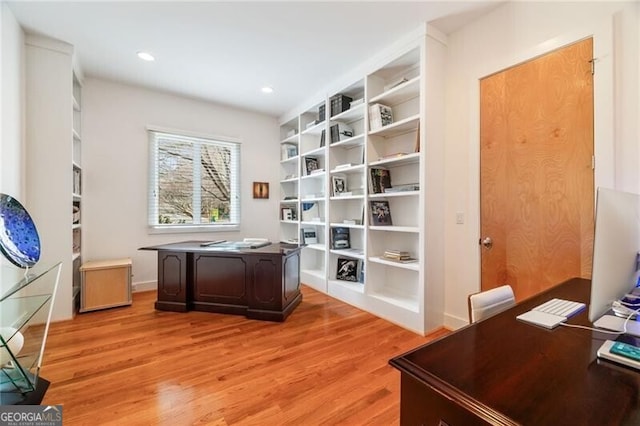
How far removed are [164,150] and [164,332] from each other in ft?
8.36

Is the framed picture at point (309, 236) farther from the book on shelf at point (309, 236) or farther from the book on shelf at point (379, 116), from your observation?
the book on shelf at point (379, 116)

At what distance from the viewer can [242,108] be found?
15.0 feet

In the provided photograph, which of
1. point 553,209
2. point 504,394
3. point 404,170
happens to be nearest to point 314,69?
point 404,170

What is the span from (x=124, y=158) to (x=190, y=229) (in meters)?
1.25

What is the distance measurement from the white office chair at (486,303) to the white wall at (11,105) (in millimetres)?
3444

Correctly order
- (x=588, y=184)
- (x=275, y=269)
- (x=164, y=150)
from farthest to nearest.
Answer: (x=164, y=150) < (x=275, y=269) < (x=588, y=184)

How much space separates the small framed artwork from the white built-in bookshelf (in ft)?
1.51

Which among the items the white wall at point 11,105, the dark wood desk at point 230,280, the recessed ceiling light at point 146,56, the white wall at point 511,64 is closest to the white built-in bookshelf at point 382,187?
the white wall at point 511,64

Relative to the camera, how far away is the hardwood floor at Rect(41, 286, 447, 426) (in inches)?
62.9

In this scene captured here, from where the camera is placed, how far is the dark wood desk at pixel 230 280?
9.55 feet

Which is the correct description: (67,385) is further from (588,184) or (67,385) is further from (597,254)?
(588,184)

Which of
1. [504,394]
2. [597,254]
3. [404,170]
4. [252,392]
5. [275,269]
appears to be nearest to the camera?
[504,394]

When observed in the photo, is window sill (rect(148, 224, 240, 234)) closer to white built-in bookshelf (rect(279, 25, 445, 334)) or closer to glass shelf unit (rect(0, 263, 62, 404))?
white built-in bookshelf (rect(279, 25, 445, 334))

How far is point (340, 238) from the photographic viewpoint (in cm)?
380
